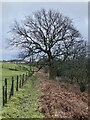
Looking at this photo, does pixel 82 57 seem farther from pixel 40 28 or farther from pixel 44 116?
pixel 44 116

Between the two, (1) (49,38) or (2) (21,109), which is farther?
(1) (49,38)

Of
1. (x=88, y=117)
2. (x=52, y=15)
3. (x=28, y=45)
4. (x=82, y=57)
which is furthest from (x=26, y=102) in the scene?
(x=52, y=15)

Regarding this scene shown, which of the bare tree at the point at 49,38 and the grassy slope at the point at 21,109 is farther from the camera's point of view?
the bare tree at the point at 49,38

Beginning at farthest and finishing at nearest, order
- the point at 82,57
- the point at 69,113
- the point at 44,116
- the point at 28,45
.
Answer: the point at 28,45 < the point at 82,57 < the point at 69,113 < the point at 44,116

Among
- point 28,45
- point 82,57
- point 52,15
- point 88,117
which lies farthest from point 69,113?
point 52,15

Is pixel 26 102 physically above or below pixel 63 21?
below

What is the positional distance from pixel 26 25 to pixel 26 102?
101ft

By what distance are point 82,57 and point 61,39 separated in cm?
1014

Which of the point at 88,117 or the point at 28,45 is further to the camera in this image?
the point at 28,45

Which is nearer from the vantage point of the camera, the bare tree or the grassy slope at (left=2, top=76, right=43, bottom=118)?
the grassy slope at (left=2, top=76, right=43, bottom=118)

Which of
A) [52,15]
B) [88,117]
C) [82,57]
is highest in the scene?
[52,15]

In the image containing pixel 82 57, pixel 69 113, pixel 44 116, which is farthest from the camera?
pixel 82 57

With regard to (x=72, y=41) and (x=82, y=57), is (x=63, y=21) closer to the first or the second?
(x=72, y=41)

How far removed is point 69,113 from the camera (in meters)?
17.6
